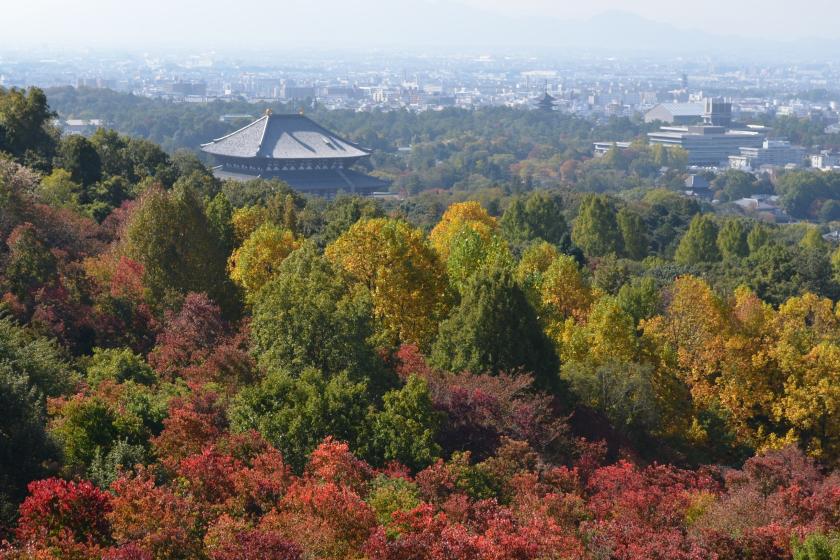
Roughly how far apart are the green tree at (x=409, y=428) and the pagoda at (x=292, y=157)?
46680 mm

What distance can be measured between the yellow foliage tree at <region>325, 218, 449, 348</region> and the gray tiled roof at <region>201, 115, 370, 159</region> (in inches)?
1587

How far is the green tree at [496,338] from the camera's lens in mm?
19109

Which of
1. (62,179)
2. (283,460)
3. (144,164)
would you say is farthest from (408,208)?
(283,460)

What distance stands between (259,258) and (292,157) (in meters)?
39.6

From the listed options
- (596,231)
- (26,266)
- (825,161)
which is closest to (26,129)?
(26,266)

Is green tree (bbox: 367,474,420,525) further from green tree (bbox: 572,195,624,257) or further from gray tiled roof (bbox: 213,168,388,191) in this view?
gray tiled roof (bbox: 213,168,388,191)

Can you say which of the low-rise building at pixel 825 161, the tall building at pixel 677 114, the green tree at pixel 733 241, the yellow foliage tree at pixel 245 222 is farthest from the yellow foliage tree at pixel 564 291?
the tall building at pixel 677 114

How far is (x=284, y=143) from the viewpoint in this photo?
64.0m

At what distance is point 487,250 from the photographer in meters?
26.2

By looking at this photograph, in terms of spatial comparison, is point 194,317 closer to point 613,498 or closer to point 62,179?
point 613,498

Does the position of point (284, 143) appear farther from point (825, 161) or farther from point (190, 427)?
point (825, 161)

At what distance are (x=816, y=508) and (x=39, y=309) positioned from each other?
1158cm

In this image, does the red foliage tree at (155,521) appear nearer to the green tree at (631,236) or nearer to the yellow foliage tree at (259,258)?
the yellow foliage tree at (259,258)

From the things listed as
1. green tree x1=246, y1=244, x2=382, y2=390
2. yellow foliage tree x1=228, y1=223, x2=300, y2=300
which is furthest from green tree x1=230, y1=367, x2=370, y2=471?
yellow foliage tree x1=228, y1=223, x2=300, y2=300
